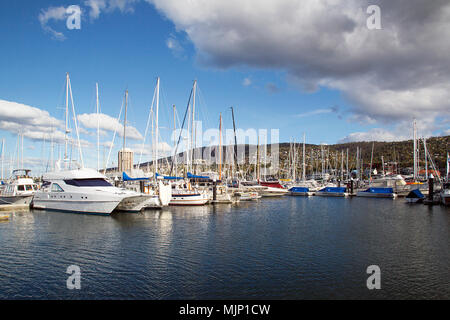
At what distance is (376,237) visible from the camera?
2656 cm

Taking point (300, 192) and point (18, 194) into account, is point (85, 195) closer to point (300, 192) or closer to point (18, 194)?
point (18, 194)

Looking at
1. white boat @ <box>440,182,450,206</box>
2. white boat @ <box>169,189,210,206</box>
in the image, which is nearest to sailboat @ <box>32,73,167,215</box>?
white boat @ <box>169,189,210,206</box>

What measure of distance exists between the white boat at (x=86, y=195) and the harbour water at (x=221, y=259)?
434 centimetres

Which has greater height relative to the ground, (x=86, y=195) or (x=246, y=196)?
(x=86, y=195)

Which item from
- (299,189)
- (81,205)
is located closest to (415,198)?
(299,189)

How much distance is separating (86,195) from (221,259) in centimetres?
2515

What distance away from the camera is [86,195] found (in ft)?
126

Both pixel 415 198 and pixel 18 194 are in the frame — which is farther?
pixel 415 198

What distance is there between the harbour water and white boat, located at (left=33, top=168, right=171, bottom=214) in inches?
171

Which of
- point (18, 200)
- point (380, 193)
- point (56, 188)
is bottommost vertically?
point (18, 200)
